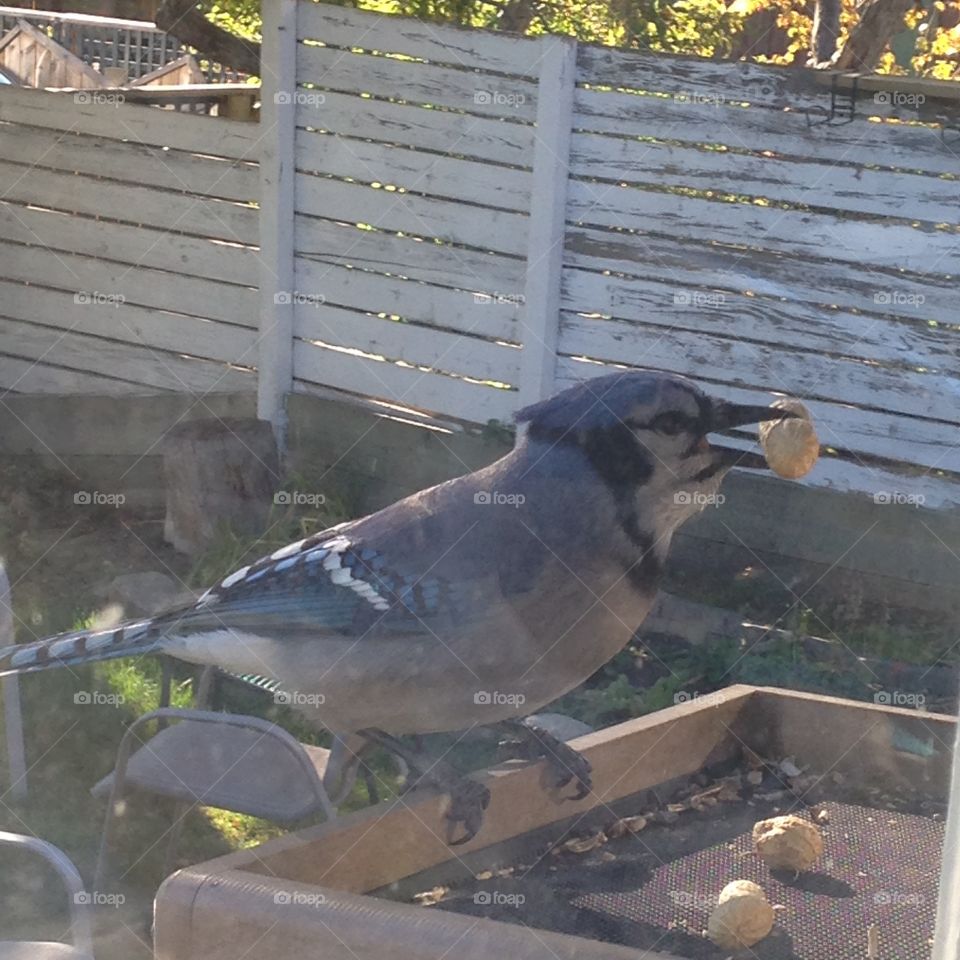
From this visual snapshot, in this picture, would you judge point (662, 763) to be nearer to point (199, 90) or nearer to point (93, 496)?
point (93, 496)

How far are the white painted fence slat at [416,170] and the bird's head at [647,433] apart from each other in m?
2.74

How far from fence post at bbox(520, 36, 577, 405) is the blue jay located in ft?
8.29

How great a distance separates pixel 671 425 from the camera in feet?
8.96

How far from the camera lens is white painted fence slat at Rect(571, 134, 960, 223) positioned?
465cm

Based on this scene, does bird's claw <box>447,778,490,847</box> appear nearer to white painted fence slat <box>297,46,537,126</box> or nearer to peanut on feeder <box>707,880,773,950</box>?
peanut on feeder <box>707,880,773,950</box>

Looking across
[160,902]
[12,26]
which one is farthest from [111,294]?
[12,26]

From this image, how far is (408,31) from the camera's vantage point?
5578mm

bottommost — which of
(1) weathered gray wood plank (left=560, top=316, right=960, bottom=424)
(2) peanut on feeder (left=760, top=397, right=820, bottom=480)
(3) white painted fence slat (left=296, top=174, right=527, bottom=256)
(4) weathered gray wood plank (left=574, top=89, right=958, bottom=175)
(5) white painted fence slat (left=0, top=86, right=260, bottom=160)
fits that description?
(1) weathered gray wood plank (left=560, top=316, right=960, bottom=424)

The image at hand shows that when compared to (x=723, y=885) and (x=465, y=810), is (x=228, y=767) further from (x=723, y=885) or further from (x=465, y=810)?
(x=723, y=885)

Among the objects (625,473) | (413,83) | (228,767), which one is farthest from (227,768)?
(413,83)

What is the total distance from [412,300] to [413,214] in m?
0.32

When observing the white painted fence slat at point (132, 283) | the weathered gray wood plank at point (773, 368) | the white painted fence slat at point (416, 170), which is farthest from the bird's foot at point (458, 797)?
the white painted fence slat at point (132, 283)

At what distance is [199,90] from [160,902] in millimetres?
5882

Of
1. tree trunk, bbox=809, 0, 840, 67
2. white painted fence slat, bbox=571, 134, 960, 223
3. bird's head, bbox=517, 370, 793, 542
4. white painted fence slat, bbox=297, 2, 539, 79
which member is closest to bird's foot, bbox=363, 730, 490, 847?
bird's head, bbox=517, 370, 793, 542
